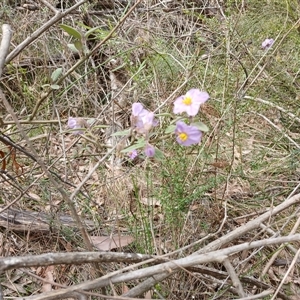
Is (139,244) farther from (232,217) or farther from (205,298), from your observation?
(232,217)

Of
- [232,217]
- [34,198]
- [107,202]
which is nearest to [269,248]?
[232,217]

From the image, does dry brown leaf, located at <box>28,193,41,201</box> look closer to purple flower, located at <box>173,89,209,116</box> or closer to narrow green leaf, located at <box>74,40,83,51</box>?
narrow green leaf, located at <box>74,40,83,51</box>

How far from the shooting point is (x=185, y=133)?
92cm

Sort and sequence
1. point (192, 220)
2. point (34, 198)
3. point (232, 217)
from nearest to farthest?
1. point (192, 220)
2. point (232, 217)
3. point (34, 198)

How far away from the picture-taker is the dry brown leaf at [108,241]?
4.84 ft

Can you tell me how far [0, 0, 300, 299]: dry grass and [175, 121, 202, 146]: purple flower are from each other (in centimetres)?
22

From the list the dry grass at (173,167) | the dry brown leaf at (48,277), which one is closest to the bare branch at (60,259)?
the dry grass at (173,167)

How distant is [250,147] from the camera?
1.94 meters

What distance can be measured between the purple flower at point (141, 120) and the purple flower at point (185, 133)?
5cm

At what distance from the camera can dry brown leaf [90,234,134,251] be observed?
1.48 m

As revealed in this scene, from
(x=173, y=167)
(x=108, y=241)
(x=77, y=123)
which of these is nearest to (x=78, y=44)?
(x=77, y=123)

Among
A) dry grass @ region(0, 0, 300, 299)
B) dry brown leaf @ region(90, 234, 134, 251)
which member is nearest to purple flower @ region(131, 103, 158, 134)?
dry grass @ region(0, 0, 300, 299)

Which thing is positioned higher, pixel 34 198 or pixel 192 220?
pixel 192 220

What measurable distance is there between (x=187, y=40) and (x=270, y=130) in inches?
A: 29.0
